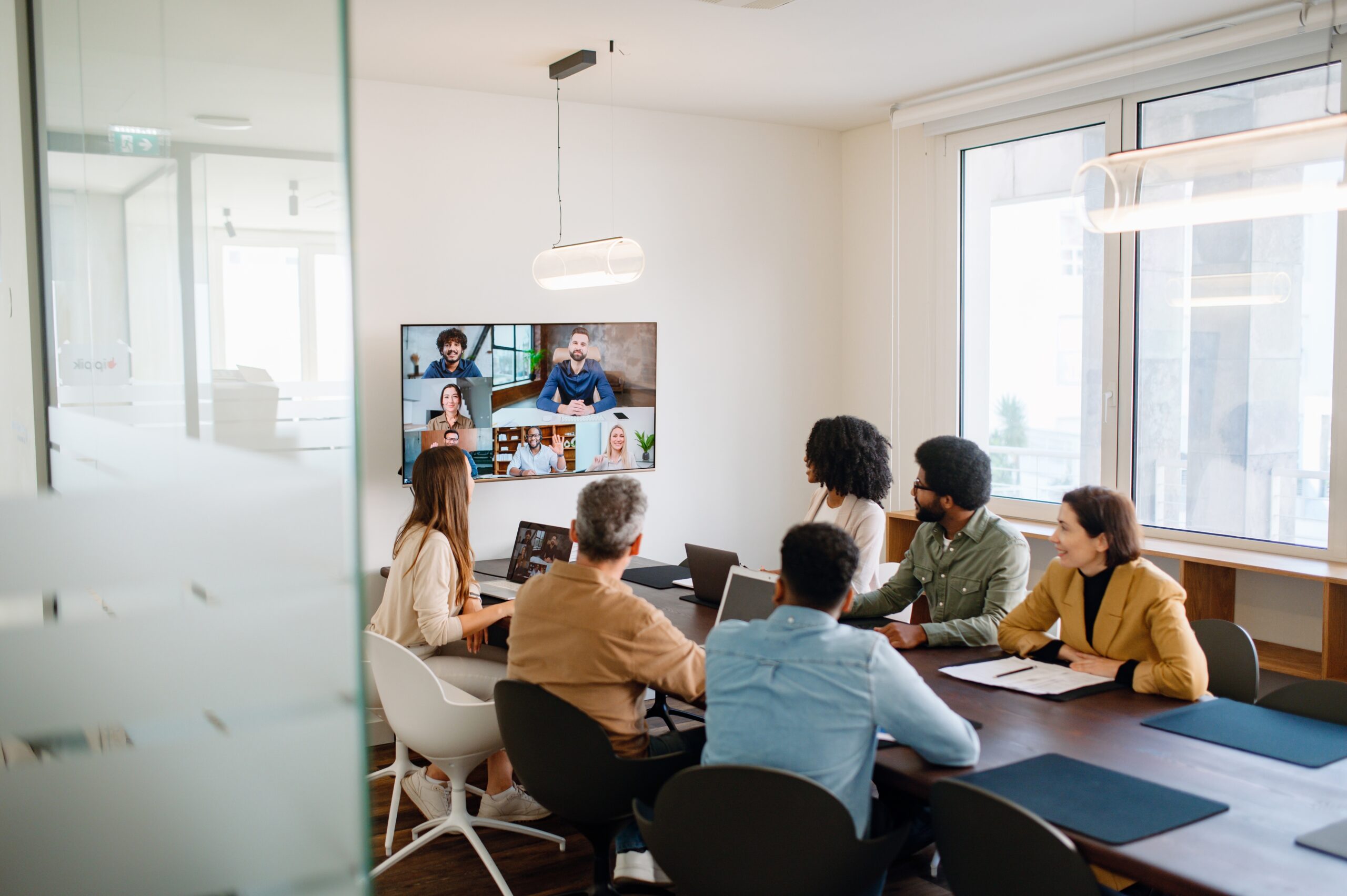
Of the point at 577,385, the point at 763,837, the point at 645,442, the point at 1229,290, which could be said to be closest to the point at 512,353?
the point at 577,385

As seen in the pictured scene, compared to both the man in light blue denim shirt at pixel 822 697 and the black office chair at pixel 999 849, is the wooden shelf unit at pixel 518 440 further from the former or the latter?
the black office chair at pixel 999 849

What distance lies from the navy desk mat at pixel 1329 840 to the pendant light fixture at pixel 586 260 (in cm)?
296

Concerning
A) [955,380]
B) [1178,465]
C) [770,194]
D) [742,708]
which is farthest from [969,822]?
[770,194]

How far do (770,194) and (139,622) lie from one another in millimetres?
5322

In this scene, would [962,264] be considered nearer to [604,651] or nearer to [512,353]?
[512,353]

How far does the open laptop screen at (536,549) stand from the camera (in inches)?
146

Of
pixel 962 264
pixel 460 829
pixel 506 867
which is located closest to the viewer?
pixel 460 829

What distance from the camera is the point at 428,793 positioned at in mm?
A: 3510

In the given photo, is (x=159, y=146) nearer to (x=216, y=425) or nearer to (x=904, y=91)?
(x=216, y=425)

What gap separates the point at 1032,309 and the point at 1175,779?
375 cm

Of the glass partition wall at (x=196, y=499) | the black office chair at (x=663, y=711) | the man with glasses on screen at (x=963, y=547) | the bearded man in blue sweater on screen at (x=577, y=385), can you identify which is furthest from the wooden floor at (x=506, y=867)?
the glass partition wall at (x=196, y=499)

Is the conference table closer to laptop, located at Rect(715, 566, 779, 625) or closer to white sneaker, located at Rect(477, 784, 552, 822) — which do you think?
laptop, located at Rect(715, 566, 779, 625)

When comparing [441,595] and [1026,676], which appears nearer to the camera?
[1026,676]

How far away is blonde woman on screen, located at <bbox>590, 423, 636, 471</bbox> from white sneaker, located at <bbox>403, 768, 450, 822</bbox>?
206cm
